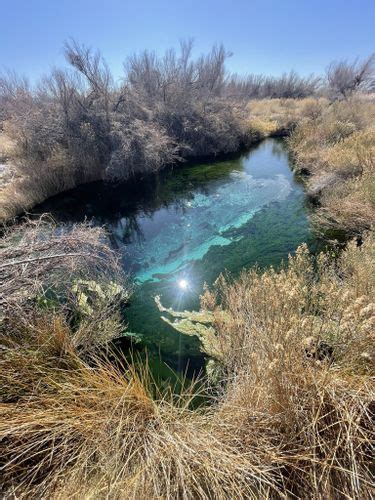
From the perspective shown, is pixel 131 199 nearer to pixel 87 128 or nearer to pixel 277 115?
pixel 87 128

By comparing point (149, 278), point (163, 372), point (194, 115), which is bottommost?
point (163, 372)

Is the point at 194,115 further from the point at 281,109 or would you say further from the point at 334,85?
the point at 334,85

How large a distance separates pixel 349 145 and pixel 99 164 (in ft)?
31.5

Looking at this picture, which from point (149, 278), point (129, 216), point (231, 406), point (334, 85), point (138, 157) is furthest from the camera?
point (334, 85)

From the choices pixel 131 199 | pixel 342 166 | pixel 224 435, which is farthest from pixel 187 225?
pixel 224 435

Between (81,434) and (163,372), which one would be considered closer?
(81,434)

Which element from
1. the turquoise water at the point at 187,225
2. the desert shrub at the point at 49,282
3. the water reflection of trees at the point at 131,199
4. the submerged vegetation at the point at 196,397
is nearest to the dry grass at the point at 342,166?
the submerged vegetation at the point at 196,397

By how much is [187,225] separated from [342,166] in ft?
17.4

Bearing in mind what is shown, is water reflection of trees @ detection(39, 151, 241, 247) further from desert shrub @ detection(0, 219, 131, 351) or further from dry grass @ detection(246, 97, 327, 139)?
A: dry grass @ detection(246, 97, 327, 139)

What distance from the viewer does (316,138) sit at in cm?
1156

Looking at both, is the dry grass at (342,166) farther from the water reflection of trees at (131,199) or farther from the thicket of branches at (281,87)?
the thicket of branches at (281,87)

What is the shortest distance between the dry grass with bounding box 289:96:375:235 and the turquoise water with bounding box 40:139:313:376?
721 mm

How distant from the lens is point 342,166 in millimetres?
8016

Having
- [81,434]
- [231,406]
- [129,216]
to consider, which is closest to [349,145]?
[129,216]
